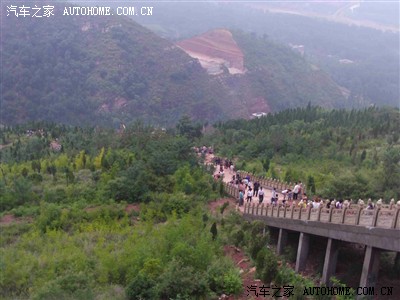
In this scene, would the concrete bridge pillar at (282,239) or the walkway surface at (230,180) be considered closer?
the concrete bridge pillar at (282,239)

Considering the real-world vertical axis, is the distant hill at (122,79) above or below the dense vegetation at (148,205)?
below

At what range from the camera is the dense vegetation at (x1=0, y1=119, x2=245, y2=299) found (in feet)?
50.7

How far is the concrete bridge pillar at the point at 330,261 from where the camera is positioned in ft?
52.0

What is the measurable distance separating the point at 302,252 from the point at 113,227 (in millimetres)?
10086

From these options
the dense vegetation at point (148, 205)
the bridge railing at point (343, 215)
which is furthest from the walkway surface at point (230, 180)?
the bridge railing at point (343, 215)

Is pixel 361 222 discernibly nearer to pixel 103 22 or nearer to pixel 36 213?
pixel 36 213

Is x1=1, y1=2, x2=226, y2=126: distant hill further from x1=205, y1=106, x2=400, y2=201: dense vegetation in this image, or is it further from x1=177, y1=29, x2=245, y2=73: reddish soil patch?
x1=205, y1=106, x2=400, y2=201: dense vegetation

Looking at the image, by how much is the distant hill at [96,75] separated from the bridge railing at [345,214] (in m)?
73.6

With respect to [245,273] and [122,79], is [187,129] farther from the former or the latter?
[122,79]

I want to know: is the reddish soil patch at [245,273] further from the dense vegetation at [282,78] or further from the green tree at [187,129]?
the dense vegetation at [282,78]

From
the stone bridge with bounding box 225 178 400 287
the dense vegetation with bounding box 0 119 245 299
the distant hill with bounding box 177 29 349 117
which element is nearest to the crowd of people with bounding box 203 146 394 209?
the stone bridge with bounding box 225 178 400 287

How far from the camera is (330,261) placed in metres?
16.0

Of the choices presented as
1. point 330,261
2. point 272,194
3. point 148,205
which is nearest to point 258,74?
point 272,194

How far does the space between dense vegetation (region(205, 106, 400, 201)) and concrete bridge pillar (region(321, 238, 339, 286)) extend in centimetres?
877
